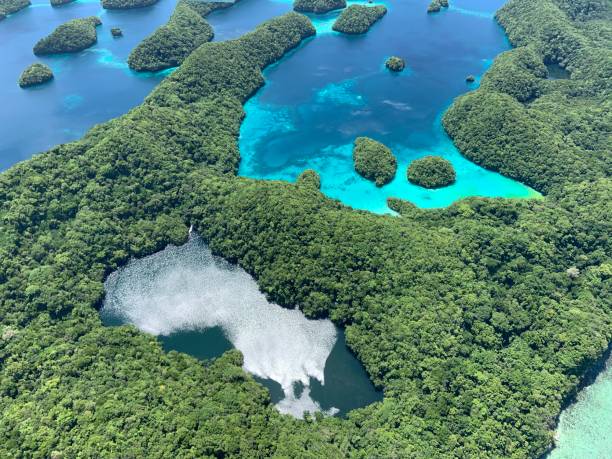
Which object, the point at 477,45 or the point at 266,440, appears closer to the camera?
the point at 266,440

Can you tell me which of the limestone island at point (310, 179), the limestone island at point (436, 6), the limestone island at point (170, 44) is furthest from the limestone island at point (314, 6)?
the limestone island at point (310, 179)

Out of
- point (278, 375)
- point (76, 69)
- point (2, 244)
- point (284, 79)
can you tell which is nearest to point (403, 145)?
point (284, 79)

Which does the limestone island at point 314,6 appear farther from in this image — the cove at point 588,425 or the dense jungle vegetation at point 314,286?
the cove at point 588,425

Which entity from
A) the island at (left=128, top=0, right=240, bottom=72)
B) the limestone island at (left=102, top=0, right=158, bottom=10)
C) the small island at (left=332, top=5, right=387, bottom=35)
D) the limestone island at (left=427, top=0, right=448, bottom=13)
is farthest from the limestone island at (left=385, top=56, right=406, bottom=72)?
the limestone island at (left=102, top=0, right=158, bottom=10)

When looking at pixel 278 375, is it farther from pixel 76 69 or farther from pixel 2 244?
pixel 76 69

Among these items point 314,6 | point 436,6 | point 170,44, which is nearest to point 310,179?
point 170,44

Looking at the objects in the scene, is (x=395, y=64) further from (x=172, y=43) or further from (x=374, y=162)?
(x=172, y=43)
